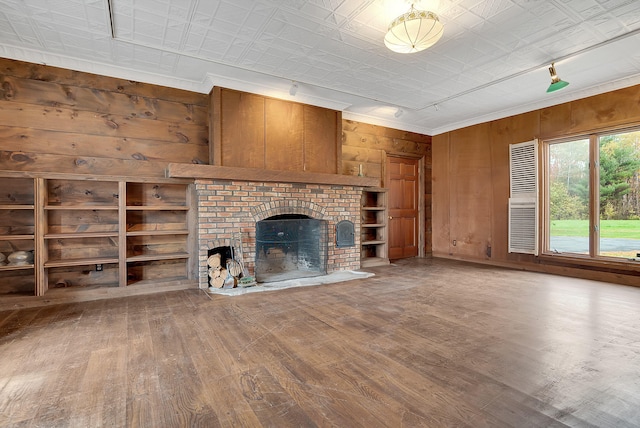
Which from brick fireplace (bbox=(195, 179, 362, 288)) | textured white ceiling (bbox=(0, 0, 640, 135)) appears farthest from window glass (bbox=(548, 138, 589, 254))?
brick fireplace (bbox=(195, 179, 362, 288))

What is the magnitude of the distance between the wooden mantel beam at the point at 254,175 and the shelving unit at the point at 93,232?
326mm

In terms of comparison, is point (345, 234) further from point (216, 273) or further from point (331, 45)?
point (331, 45)

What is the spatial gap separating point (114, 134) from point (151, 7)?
1.80m

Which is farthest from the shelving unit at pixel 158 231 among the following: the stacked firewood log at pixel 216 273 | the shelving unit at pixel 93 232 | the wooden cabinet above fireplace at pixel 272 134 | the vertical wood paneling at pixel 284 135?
the vertical wood paneling at pixel 284 135

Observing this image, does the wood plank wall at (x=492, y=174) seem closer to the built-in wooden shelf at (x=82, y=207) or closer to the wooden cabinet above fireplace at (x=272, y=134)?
the wooden cabinet above fireplace at (x=272, y=134)

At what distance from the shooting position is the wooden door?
20.7 ft

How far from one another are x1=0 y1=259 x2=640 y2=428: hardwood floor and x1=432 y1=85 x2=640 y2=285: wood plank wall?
6.91ft

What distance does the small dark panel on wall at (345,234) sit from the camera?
4.98m

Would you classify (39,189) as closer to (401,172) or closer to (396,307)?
(396,307)

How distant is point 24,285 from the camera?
3439 mm

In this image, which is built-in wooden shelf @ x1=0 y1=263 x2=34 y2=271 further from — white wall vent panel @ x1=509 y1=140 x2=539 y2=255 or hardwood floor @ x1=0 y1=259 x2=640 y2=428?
white wall vent panel @ x1=509 y1=140 x2=539 y2=255

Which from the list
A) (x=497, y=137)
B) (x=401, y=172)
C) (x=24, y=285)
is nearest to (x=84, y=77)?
(x=24, y=285)

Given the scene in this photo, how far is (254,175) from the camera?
164 inches

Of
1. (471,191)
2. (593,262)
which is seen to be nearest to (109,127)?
(471,191)
